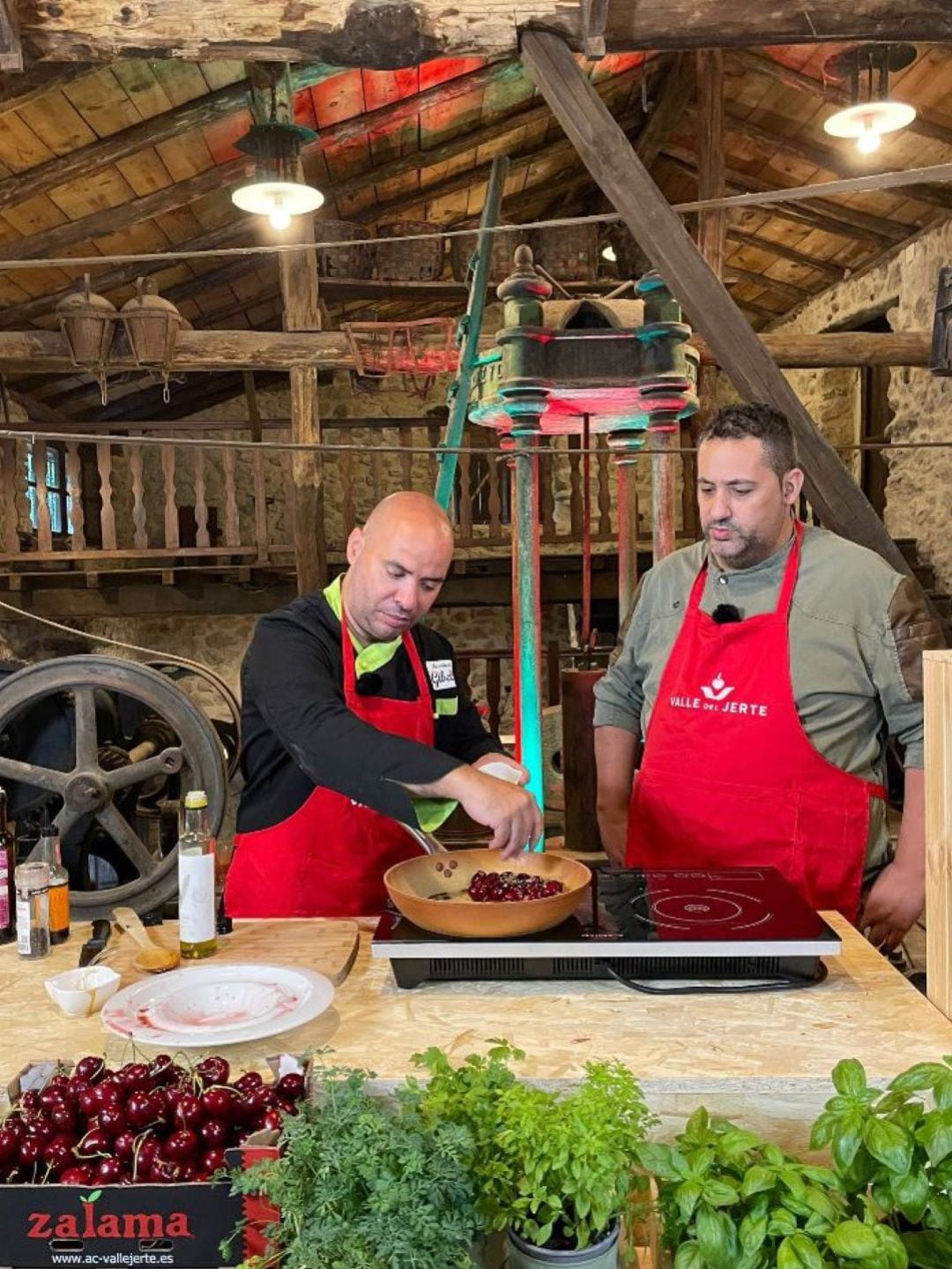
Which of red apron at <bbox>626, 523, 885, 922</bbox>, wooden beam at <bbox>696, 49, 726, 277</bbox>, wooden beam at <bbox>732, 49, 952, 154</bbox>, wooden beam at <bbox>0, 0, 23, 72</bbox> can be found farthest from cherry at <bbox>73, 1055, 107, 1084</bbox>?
wooden beam at <bbox>732, 49, 952, 154</bbox>

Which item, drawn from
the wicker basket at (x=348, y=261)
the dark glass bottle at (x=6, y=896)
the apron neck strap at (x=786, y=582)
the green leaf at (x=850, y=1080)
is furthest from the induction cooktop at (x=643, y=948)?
the wicker basket at (x=348, y=261)

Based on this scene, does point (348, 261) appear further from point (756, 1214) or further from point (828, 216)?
point (756, 1214)

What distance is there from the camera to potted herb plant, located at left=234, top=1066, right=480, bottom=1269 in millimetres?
875

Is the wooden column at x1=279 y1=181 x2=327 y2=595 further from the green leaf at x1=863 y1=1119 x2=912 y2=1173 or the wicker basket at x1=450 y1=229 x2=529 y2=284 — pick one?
the green leaf at x1=863 y1=1119 x2=912 y2=1173

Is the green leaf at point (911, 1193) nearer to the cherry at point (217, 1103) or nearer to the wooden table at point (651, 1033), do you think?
the wooden table at point (651, 1033)

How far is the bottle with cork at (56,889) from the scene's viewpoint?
180 cm

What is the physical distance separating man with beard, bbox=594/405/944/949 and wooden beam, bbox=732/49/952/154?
18.6 ft

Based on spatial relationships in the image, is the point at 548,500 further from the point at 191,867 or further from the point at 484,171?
the point at 191,867

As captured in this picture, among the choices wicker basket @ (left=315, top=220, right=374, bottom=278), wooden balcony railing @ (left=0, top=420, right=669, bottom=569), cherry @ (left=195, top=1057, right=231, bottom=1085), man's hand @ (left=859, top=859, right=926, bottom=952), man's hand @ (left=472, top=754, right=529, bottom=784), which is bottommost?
man's hand @ (left=859, top=859, right=926, bottom=952)

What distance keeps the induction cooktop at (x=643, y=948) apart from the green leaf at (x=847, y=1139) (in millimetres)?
421

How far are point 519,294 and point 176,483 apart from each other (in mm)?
8652

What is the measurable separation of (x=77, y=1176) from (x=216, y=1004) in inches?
17.6

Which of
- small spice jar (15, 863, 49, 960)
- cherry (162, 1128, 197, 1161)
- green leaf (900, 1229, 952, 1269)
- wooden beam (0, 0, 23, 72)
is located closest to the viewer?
green leaf (900, 1229, 952, 1269)

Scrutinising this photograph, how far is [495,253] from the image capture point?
8.60 meters
